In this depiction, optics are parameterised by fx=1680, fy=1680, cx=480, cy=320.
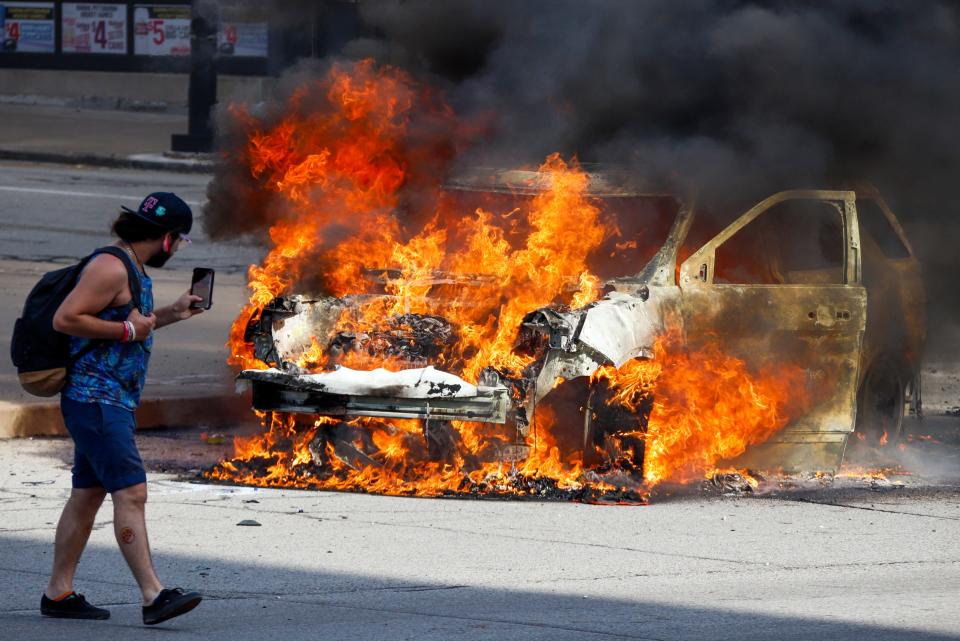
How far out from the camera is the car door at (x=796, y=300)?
8.63 metres

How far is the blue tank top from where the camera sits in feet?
18.5

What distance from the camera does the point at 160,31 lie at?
31625 mm

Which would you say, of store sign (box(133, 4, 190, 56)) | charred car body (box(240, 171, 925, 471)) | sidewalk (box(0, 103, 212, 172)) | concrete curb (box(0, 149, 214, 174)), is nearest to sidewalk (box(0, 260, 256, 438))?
charred car body (box(240, 171, 925, 471))

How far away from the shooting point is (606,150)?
32.0ft

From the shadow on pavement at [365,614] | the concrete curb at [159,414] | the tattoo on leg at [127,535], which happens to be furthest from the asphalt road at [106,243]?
the tattoo on leg at [127,535]

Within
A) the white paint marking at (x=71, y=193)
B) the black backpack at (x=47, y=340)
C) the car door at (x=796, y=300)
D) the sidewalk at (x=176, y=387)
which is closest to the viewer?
the black backpack at (x=47, y=340)

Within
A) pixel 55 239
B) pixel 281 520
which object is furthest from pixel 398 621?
pixel 55 239

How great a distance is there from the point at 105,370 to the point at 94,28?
1098 inches

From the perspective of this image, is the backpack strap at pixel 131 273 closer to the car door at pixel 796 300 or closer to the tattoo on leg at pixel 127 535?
the tattoo on leg at pixel 127 535

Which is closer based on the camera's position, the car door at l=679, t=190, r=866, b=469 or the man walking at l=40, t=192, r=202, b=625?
the man walking at l=40, t=192, r=202, b=625

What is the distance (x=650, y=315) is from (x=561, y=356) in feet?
1.97

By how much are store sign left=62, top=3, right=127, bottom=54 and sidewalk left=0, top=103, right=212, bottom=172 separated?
1243mm

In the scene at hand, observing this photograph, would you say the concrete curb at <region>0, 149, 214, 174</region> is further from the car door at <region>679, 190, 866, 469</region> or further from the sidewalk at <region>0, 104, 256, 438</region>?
the car door at <region>679, 190, 866, 469</region>

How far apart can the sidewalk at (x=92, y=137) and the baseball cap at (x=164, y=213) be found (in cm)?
1739
